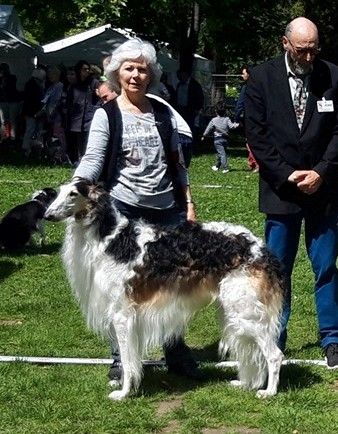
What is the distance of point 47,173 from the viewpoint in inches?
706

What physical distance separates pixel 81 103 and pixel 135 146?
1310 cm

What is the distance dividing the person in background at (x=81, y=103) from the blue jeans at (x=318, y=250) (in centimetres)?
1246

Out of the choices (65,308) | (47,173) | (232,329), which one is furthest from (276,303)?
(47,173)

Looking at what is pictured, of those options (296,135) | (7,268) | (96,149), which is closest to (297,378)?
(296,135)

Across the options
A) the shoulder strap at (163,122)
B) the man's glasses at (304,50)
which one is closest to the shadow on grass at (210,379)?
the shoulder strap at (163,122)

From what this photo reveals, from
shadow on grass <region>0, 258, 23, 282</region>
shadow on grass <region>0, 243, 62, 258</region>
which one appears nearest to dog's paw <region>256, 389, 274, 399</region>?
shadow on grass <region>0, 258, 23, 282</region>

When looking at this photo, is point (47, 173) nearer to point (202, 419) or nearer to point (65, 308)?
point (65, 308)

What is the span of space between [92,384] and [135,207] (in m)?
1.16

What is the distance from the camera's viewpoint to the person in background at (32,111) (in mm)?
21297

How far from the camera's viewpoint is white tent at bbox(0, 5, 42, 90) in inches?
952

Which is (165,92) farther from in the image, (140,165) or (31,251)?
(31,251)

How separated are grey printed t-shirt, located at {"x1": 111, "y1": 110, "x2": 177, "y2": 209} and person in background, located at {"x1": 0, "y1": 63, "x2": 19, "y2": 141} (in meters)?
17.0

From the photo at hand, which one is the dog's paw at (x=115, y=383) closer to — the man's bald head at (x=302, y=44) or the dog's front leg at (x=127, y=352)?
the dog's front leg at (x=127, y=352)

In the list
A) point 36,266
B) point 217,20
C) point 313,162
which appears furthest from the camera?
point 217,20
